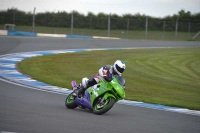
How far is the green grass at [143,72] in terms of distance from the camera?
14531mm

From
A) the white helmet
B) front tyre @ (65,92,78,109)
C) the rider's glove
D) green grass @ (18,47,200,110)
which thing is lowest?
green grass @ (18,47,200,110)

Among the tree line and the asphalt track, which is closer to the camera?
the asphalt track

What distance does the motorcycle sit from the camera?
9.48m

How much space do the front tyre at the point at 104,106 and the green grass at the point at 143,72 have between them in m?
3.63

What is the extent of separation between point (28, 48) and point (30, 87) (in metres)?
13.2

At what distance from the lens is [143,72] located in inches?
793

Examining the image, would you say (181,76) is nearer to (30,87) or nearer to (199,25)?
(30,87)

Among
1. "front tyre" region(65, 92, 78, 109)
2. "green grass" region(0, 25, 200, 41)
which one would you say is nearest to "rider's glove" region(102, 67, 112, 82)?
"front tyre" region(65, 92, 78, 109)

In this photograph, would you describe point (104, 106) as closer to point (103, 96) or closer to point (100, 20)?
point (103, 96)

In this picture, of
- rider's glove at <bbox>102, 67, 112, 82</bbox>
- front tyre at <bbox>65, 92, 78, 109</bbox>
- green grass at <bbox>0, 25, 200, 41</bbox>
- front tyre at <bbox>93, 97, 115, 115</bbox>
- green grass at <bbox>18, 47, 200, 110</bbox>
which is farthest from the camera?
green grass at <bbox>0, 25, 200, 41</bbox>

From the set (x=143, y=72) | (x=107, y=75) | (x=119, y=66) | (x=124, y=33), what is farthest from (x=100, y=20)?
(x=107, y=75)

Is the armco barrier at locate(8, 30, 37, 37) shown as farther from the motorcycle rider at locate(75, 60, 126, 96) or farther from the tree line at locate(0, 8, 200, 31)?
the motorcycle rider at locate(75, 60, 126, 96)

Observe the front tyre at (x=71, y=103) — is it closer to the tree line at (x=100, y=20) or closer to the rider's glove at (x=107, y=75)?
the rider's glove at (x=107, y=75)

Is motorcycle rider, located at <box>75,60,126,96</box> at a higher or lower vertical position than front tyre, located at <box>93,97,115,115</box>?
higher
